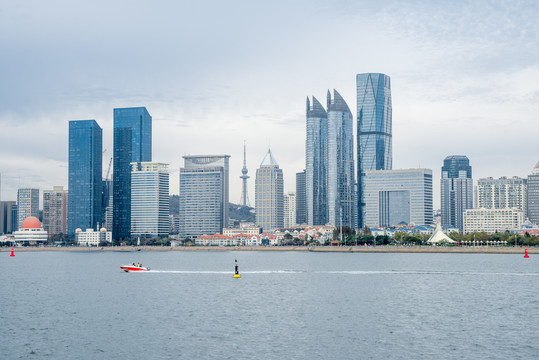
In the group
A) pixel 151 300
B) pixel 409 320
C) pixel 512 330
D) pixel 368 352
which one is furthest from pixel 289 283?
pixel 368 352

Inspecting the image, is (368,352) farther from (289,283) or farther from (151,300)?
(289,283)

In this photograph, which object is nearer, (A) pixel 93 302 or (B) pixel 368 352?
(B) pixel 368 352

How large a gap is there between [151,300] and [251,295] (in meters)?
12.2

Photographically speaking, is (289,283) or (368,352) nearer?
(368,352)

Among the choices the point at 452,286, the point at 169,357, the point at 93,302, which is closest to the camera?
the point at 169,357

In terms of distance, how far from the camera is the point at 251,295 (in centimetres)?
8675

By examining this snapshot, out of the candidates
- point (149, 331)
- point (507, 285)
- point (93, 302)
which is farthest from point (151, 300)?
point (507, 285)

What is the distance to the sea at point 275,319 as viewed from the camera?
169 ft

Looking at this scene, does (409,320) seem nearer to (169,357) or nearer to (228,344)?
(228,344)

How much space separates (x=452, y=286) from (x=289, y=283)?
23.0 metres

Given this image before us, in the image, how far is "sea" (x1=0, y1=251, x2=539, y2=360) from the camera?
5141 cm

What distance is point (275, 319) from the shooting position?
66.1 meters

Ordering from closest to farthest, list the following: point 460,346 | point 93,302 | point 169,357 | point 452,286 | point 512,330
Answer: point 169,357, point 460,346, point 512,330, point 93,302, point 452,286

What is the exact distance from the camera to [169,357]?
49.0 metres
